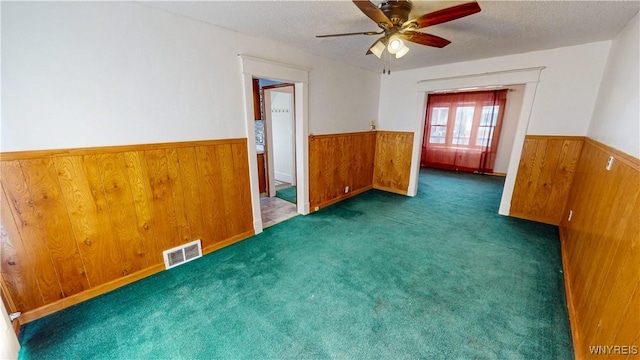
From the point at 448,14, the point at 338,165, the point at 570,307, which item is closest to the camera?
the point at 448,14

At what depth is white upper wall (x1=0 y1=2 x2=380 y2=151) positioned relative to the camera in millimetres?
1520

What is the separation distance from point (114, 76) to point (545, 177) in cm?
496

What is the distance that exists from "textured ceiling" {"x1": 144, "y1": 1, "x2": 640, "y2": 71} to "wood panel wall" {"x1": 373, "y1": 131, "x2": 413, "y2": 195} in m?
1.70

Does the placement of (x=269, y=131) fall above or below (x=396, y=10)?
below

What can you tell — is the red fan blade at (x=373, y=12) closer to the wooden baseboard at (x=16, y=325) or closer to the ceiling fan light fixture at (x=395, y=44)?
the ceiling fan light fixture at (x=395, y=44)

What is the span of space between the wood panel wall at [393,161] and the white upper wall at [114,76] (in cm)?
279

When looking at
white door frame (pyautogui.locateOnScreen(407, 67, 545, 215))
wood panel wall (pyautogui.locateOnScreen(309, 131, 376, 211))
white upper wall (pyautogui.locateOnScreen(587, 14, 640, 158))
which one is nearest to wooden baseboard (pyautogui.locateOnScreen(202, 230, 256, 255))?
wood panel wall (pyautogui.locateOnScreen(309, 131, 376, 211))

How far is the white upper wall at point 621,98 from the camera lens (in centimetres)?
157

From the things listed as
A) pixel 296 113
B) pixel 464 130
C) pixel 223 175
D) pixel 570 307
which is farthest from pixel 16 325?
pixel 464 130

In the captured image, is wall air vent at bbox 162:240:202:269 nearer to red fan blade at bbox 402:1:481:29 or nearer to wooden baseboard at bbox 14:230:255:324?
wooden baseboard at bbox 14:230:255:324

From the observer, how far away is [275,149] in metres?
5.31

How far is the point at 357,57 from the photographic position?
3.43m

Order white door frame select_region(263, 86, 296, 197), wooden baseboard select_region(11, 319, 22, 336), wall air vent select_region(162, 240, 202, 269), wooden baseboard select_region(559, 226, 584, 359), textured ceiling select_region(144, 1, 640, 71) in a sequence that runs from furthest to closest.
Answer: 1. white door frame select_region(263, 86, 296, 197)
2. wall air vent select_region(162, 240, 202, 269)
3. textured ceiling select_region(144, 1, 640, 71)
4. wooden baseboard select_region(11, 319, 22, 336)
5. wooden baseboard select_region(559, 226, 584, 359)

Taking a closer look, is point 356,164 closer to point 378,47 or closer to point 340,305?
point 378,47
